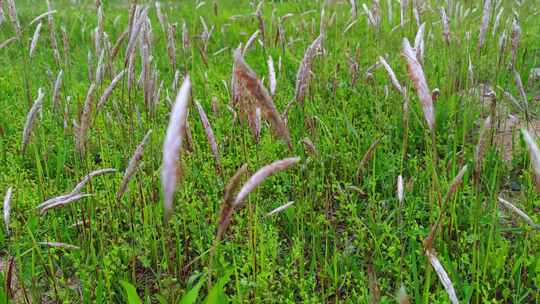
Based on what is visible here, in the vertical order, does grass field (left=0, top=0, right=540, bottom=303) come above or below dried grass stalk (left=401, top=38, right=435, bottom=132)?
below

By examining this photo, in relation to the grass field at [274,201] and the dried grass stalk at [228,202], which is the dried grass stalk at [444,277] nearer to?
the grass field at [274,201]

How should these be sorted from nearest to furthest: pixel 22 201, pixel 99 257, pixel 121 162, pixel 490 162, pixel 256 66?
pixel 99 257, pixel 22 201, pixel 490 162, pixel 121 162, pixel 256 66

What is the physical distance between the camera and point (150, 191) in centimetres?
229

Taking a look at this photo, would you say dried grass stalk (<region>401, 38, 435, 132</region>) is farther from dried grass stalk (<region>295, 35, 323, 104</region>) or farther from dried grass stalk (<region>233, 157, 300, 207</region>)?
dried grass stalk (<region>295, 35, 323, 104</region>)

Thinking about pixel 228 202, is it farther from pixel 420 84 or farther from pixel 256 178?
pixel 420 84

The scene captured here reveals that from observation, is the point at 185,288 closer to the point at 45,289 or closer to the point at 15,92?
the point at 45,289

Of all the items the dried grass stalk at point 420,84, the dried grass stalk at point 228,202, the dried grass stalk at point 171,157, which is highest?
the dried grass stalk at point 171,157

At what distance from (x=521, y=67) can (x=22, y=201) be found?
3.10 metres

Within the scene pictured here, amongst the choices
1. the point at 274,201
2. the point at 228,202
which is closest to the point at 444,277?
the point at 228,202

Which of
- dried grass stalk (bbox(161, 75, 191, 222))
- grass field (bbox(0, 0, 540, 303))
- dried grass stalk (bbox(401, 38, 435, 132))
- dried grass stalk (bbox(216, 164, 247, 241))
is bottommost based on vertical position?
grass field (bbox(0, 0, 540, 303))

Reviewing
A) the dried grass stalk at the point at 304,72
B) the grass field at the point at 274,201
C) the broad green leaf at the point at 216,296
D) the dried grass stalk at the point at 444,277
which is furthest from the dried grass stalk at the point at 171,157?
the dried grass stalk at the point at 304,72

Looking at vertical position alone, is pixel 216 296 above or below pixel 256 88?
below

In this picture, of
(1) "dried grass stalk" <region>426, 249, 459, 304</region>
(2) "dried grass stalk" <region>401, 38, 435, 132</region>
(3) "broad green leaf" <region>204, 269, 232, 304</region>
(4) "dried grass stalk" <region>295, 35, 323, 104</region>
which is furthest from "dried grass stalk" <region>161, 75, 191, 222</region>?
(4) "dried grass stalk" <region>295, 35, 323, 104</region>

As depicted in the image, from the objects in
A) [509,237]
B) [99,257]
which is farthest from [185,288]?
[509,237]
